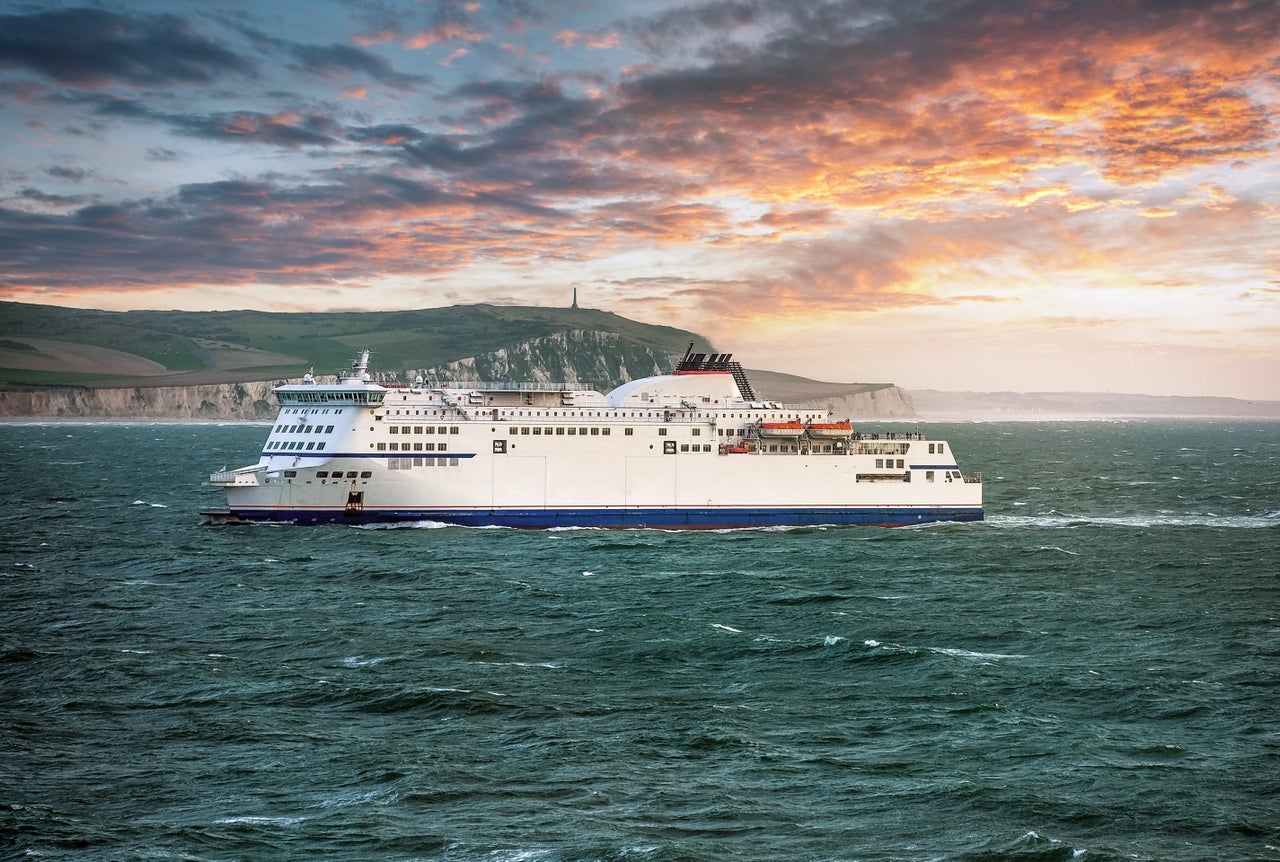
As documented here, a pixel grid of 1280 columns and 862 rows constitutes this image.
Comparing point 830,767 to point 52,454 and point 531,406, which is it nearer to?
point 531,406

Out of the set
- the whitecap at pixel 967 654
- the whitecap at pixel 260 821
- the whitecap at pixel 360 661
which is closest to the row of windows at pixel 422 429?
the whitecap at pixel 360 661

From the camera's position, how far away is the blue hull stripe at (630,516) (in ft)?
192

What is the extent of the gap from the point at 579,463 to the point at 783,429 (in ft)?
40.3

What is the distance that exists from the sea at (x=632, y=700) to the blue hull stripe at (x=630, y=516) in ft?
8.38

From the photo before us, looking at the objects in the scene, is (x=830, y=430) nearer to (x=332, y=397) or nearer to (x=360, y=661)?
(x=332, y=397)

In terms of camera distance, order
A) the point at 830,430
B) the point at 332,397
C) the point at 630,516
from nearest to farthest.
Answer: the point at 332,397
the point at 630,516
the point at 830,430

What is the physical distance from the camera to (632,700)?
92.2ft

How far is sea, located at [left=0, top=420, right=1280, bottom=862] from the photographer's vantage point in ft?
66.3

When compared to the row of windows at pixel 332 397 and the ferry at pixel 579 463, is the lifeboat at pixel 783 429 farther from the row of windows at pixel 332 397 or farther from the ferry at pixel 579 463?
the row of windows at pixel 332 397

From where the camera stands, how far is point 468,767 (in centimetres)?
2336

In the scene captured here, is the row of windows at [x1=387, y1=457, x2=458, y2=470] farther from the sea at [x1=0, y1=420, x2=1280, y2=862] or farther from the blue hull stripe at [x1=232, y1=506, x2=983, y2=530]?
the sea at [x1=0, y1=420, x2=1280, y2=862]

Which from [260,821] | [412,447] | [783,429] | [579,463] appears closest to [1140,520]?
[783,429]

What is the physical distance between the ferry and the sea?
11.7 feet

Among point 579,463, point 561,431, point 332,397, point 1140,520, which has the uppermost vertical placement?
point 332,397
